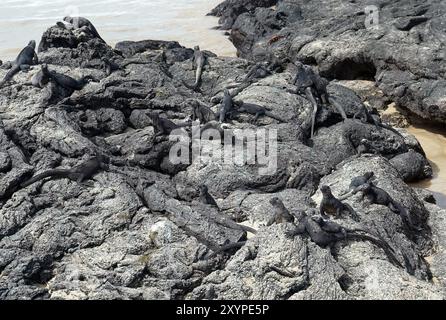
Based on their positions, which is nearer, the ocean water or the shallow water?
the shallow water

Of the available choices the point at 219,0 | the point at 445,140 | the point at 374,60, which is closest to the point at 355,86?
the point at 374,60

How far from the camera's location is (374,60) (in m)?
14.3

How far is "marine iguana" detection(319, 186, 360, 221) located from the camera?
7.49m

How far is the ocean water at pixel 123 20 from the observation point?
20.7m

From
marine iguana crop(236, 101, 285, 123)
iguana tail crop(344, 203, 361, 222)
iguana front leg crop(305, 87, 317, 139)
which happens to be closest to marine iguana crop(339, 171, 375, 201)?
iguana tail crop(344, 203, 361, 222)

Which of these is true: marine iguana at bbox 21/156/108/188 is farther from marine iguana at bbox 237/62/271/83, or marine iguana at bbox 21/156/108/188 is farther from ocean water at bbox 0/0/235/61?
ocean water at bbox 0/0/235/61

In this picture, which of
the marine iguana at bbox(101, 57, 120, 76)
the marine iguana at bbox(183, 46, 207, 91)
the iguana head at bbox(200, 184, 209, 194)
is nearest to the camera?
the iguana head at bbox(200, 184, 209, 194)

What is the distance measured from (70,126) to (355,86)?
7839mm

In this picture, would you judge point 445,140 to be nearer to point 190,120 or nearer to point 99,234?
Answer: point 190,120

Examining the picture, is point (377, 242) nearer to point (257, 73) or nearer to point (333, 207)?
point (333, 207)

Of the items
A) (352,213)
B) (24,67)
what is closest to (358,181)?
(352,213)

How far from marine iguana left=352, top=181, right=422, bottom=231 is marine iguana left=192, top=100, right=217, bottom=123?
3.08m

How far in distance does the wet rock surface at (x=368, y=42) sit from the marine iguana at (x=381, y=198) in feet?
16.2

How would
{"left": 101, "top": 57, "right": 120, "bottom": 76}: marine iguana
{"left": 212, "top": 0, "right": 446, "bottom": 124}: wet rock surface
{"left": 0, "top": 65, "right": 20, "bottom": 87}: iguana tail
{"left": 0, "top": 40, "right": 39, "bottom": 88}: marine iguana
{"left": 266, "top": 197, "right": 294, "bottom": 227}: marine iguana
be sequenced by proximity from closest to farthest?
{"left": 266, "top": 197, "right": 294, "bottom": 227}: marine iguana → {"left": 0, "top": 65, "right": 20, "bottom": 87}: iguana tail → {"left": 0, "top": 40, "right": 39, "bottom": 88}: marine iguana → {"left": 101, "top": 57, "right": 120, "bottom": 76}: marine iguana → {"left": 212, "top": 0, "right": 446, "bottom": 124}: wet rock surface
